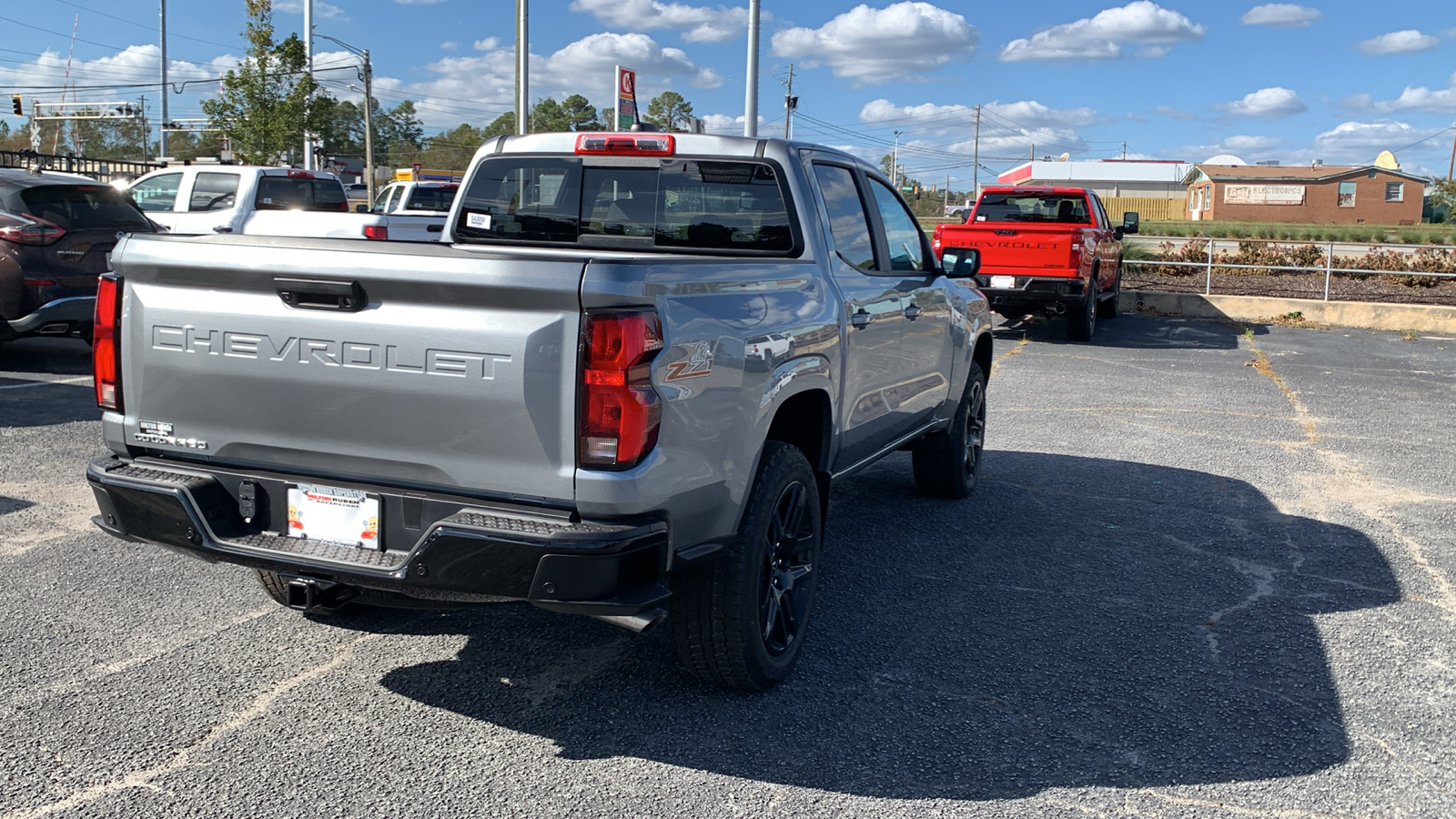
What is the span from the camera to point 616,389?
3.22 m

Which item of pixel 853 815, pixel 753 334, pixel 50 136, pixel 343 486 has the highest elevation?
pixel 50 136

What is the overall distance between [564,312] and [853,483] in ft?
14.8

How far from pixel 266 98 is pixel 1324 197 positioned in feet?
225

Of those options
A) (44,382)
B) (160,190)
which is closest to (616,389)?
(44,382)

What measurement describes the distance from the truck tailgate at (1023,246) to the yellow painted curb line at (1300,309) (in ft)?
18.2

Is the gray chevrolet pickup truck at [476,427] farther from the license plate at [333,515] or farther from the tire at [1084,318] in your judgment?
the tire at [1084,318]

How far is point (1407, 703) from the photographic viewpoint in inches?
165

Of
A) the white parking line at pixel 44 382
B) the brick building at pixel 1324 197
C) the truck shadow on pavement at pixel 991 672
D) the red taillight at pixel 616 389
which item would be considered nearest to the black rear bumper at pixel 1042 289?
the truck shadow on pavement at pixel 991 672

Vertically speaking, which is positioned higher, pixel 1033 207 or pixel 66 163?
pixel 66 163

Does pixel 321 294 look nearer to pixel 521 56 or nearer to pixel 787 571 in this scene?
pixel 787 571

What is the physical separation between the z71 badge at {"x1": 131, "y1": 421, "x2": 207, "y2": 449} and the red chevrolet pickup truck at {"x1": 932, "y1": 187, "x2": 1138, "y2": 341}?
12.2 meters

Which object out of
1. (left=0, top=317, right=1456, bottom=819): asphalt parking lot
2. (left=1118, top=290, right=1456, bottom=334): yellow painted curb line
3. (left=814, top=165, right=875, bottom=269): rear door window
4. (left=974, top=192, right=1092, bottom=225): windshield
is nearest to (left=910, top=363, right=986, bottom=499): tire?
(left=0, top=317, right=1456, bottom=819): asphalt parking lot

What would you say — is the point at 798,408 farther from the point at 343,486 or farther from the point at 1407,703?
the point at 1407,703

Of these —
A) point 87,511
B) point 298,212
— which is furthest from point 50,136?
point 87,511
